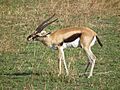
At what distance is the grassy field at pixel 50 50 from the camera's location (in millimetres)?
8156

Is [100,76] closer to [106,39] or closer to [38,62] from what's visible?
[38,62]

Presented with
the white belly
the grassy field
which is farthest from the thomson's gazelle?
the grassy field

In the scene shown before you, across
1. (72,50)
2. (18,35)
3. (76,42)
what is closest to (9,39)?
(18,35)

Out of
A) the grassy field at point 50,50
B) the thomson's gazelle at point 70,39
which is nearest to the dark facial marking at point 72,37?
the thomson's gazelle at point 70,39

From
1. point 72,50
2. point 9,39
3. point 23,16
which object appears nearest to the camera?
point 72,50

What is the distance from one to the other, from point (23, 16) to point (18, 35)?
9.86 ft

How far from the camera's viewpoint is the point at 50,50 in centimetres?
1102

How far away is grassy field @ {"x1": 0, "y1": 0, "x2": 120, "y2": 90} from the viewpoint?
8156 millimetres

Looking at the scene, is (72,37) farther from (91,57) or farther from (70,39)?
(91,57)

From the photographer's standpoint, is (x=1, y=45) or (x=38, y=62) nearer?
(x=38, y=62)

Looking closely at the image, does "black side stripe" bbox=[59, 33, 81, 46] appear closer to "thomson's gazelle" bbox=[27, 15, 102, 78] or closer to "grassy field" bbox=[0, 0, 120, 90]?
"thomson's gazelle" bbox=[27, 15, 102, 78]

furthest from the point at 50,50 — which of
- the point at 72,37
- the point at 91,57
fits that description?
the point at 72,37

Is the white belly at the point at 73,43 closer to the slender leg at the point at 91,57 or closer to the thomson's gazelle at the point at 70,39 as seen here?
the thomson's gazelle at the point at 70,39

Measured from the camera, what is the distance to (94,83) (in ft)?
26.6
